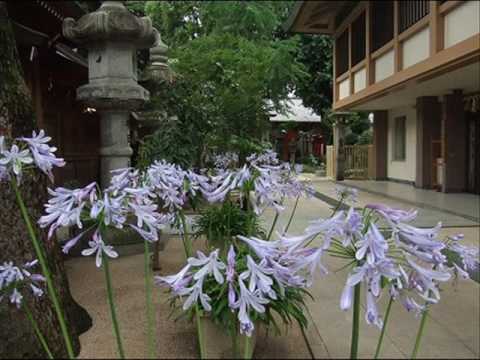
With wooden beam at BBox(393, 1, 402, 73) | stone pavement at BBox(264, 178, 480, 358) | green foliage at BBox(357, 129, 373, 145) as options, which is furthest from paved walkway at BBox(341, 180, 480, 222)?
green foliage at BBox(357, 129, 373, 145)

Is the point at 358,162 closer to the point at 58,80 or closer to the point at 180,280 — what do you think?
the point at 58,80

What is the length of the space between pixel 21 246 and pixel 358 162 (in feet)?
52.7

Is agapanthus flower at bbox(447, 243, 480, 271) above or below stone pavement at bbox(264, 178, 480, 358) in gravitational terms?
above

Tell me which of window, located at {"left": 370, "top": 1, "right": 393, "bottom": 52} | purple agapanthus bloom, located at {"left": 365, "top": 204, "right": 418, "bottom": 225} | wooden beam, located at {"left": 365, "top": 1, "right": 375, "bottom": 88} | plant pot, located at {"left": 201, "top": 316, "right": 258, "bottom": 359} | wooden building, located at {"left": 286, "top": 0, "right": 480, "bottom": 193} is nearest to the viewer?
purple agapanthus bloom, located at {"left": 365, "top": 204, "right": 418, "bottom": 225}

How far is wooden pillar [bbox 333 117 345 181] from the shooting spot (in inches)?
681

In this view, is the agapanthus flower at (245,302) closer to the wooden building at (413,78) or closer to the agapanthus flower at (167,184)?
the agapanthus flower at (167,184)

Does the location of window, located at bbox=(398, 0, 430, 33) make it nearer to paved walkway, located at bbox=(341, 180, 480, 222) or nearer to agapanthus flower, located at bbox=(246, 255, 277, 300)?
paved walkway, located at bbox=(341, 180, 480, 222)

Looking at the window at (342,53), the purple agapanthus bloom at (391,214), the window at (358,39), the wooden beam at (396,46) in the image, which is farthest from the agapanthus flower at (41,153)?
the window at (342,53)

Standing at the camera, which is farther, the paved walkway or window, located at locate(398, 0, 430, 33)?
window, located at locate(398, 0, 430, 33)

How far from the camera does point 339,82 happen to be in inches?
619

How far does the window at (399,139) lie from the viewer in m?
→ 15.6

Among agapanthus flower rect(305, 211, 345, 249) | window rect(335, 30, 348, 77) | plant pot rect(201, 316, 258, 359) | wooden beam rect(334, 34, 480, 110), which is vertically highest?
window rect(335, 30, 348, 77)

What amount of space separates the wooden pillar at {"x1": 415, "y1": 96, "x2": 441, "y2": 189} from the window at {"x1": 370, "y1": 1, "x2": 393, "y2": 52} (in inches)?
79.6

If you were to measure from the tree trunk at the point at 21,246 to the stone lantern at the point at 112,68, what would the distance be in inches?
91.0
